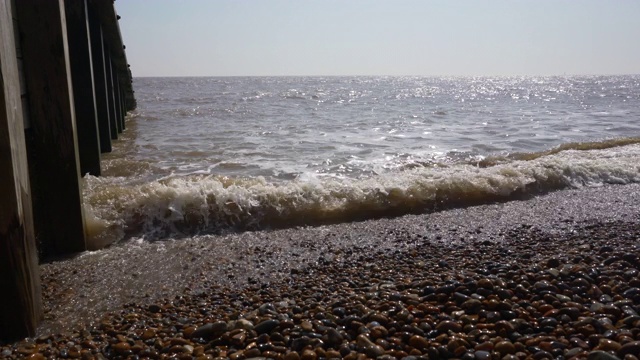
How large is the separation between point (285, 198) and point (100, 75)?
4.19 meters

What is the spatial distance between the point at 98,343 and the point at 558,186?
744 cm

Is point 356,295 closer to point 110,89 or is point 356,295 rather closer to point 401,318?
point 401,318

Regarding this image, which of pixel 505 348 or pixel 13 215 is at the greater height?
pixel 13 215

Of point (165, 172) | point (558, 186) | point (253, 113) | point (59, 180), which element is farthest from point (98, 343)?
point (253, 113)

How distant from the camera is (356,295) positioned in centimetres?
394

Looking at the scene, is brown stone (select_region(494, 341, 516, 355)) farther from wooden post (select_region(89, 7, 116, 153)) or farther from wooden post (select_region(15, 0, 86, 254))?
wooden post (select_region(89, 7, 116, 153))

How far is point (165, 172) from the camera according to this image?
9.22 meters

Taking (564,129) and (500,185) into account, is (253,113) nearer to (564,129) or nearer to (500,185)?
(564,129)

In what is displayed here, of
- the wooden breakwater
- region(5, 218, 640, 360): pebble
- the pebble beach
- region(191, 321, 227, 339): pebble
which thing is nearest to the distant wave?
the pebble beach

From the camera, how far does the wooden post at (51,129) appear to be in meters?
3.99

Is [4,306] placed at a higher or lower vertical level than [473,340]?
higher

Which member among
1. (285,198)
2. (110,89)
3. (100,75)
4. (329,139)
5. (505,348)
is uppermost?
(100,75)

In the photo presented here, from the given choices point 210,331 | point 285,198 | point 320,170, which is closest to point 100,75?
point 320,170

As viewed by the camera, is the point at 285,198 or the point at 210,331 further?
the point at 285,198
